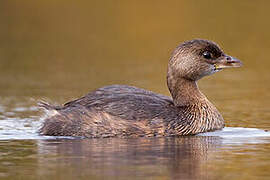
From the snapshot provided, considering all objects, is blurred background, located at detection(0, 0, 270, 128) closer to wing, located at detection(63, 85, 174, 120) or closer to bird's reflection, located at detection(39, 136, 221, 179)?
wing, located at detection(63, 85, 174, 120)

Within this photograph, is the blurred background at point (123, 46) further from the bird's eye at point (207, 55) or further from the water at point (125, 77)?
the bird's eye at point (207, 55)

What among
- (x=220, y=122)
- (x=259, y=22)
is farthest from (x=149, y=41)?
(x=220, y=122)

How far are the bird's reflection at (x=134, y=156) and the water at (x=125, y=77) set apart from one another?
0.01m

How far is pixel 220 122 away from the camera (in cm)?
1202

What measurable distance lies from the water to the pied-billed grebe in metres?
0.30

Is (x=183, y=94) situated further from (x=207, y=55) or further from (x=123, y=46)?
(x=123, y=46)

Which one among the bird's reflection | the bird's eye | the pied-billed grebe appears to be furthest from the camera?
the bird's eye

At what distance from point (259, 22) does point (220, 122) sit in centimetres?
1625

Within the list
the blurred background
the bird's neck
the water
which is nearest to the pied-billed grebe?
the bird's neck

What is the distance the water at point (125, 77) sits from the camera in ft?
29.4

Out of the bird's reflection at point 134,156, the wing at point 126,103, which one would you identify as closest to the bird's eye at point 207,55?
the wing at point 126,103

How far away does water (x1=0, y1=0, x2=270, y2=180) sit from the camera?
353 inches

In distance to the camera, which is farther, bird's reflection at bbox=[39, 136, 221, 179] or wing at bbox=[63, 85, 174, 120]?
wing at bbox=[63, 85, 174, 120]

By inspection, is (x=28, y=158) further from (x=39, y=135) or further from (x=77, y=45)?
(x=77, y=45)
